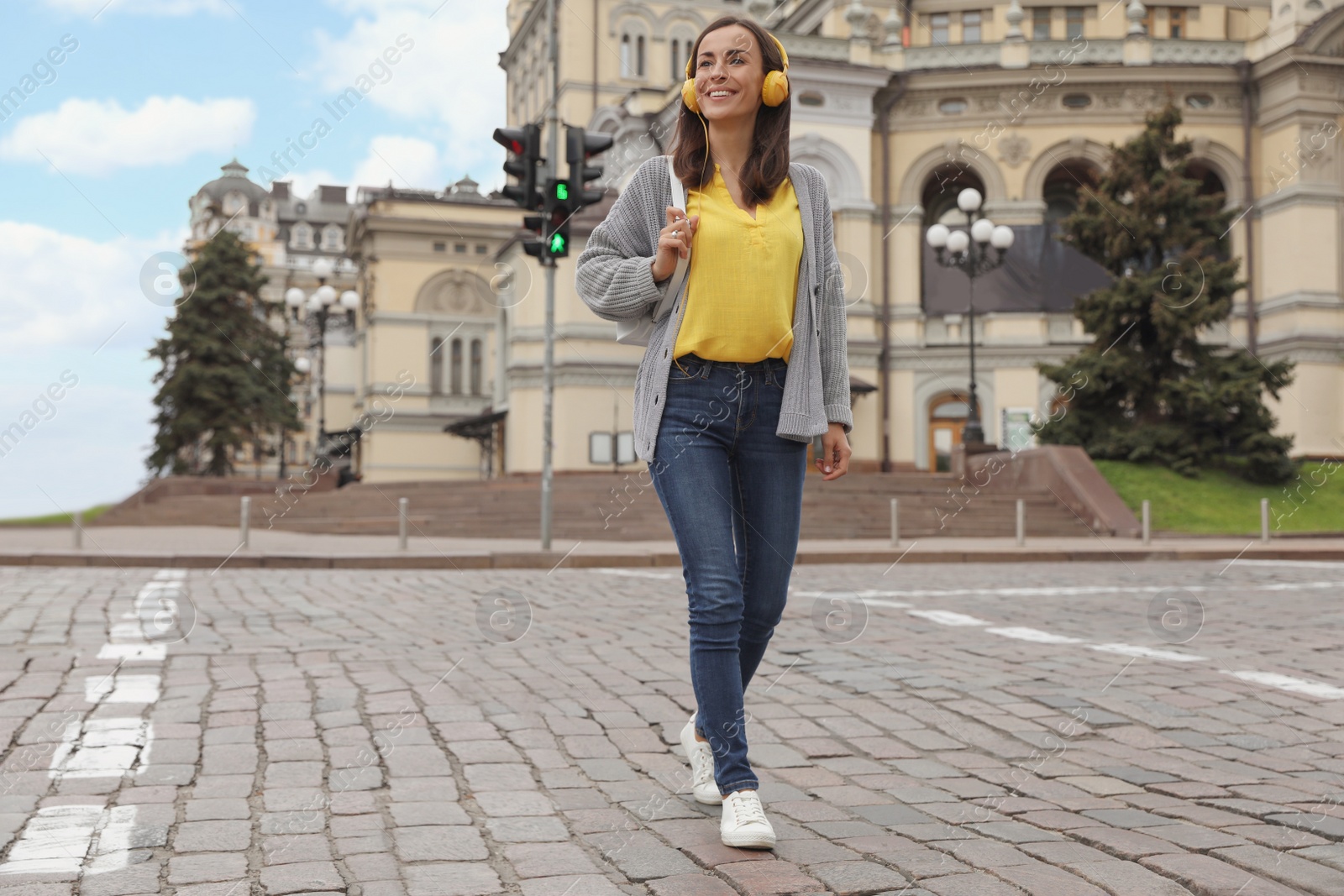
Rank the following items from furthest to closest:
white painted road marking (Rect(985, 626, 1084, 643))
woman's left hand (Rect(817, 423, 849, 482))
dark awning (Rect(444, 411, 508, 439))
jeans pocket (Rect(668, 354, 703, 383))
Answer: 1. dark awning (Rect(444, 411, 508, 439))
2. white painted road marking (Rect(985, 626, 1084, 643))
3. woman's left hand (Rect(817, 423, 849, 482))
4. jeans pocket (Rect(668, 354, 703, 383))

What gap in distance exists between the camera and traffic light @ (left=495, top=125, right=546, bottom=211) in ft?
43.9

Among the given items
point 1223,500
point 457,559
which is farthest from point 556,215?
point 1223,500

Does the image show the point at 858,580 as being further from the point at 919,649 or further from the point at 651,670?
the point at 651,670

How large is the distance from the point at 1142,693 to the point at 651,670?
234 cm

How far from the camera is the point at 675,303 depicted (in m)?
3.80

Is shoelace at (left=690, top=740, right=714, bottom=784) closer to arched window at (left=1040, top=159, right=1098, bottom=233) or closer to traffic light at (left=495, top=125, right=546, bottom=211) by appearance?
traffic light at (left=495, top=125, right=546, bottom=211)

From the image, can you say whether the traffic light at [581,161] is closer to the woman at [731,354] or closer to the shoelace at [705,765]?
the woman at [731,354]

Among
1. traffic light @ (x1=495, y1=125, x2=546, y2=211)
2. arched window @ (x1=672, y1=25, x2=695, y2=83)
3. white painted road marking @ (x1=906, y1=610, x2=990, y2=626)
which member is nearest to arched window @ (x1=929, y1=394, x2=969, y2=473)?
arched window @ (x1=672, y1=25, x2=695, y2=83)

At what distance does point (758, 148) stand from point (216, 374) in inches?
1710

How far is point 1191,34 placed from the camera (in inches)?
1740

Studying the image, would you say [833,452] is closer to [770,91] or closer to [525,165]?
[770,91]

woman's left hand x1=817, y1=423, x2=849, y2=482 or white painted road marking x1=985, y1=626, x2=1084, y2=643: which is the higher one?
woman's left hand x1=817, y1=423, x2=849, y2=482

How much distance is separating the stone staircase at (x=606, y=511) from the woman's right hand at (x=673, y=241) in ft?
54.8

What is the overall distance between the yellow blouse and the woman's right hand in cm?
8
